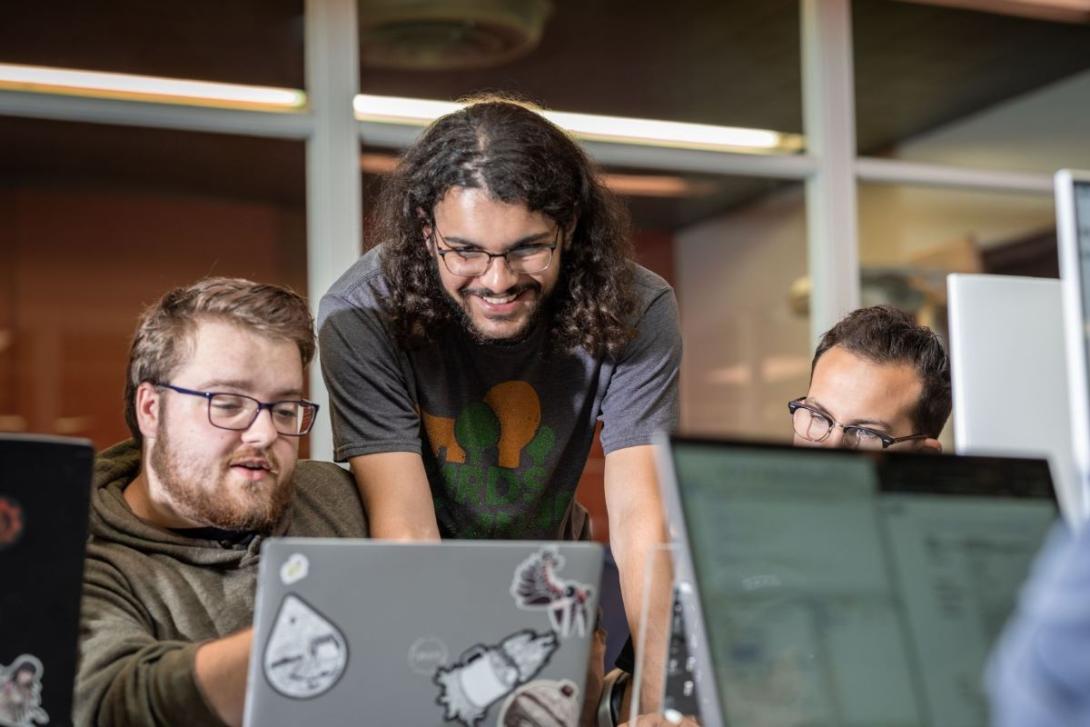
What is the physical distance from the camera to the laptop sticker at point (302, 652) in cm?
108

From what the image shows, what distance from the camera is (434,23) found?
175 inches

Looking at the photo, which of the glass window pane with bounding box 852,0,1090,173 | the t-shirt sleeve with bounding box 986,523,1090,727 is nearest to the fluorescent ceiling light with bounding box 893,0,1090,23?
the glass window pane with bounding box 852,0,1090,173

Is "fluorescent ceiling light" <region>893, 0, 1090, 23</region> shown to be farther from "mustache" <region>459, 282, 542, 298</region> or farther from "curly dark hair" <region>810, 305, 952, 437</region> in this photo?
"mustache" <region>459, 282, 542, 298</region>

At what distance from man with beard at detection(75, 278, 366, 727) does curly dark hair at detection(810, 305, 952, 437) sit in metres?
0.82

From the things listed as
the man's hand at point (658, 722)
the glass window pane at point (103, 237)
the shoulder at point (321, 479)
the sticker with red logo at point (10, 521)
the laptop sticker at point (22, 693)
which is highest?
the glass window pane at point (103, 237)

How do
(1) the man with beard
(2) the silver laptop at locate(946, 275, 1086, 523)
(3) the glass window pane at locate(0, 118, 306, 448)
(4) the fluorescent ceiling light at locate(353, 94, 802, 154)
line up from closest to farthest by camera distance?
(2) the silver laptop at locate(946, 275, 1086, 523)
(1) the man with beard
(3) the glass window pane at locate(0, 118, 306, 448)
(4) the fluorescent ceiling light at locate(353, 94, 802, 154)

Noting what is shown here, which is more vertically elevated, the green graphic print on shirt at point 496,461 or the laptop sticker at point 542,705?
the green graphic print on shirt at point 496,461

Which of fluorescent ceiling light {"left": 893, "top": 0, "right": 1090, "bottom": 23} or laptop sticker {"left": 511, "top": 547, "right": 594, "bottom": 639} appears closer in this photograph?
laptop sticker {"left": 511, "top": 547, "right": 594, "bottom": 639}

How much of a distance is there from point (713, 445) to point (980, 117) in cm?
467

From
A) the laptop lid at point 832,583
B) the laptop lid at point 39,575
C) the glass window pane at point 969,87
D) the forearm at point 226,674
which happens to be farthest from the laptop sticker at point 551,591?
the glass window pane at point 969,87

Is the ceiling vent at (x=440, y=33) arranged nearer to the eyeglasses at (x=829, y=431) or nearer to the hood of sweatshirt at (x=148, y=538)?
the eyeglasses at (x=829, y=431)

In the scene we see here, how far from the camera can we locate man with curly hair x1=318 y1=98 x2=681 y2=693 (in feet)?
6.23

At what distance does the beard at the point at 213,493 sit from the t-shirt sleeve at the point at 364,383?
0.71 ft

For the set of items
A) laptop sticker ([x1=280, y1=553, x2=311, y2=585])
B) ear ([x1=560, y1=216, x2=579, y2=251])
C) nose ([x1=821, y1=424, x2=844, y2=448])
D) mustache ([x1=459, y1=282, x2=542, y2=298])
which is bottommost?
laptop sticker ([x1=280, y1=553, x2=311, y2=585])
